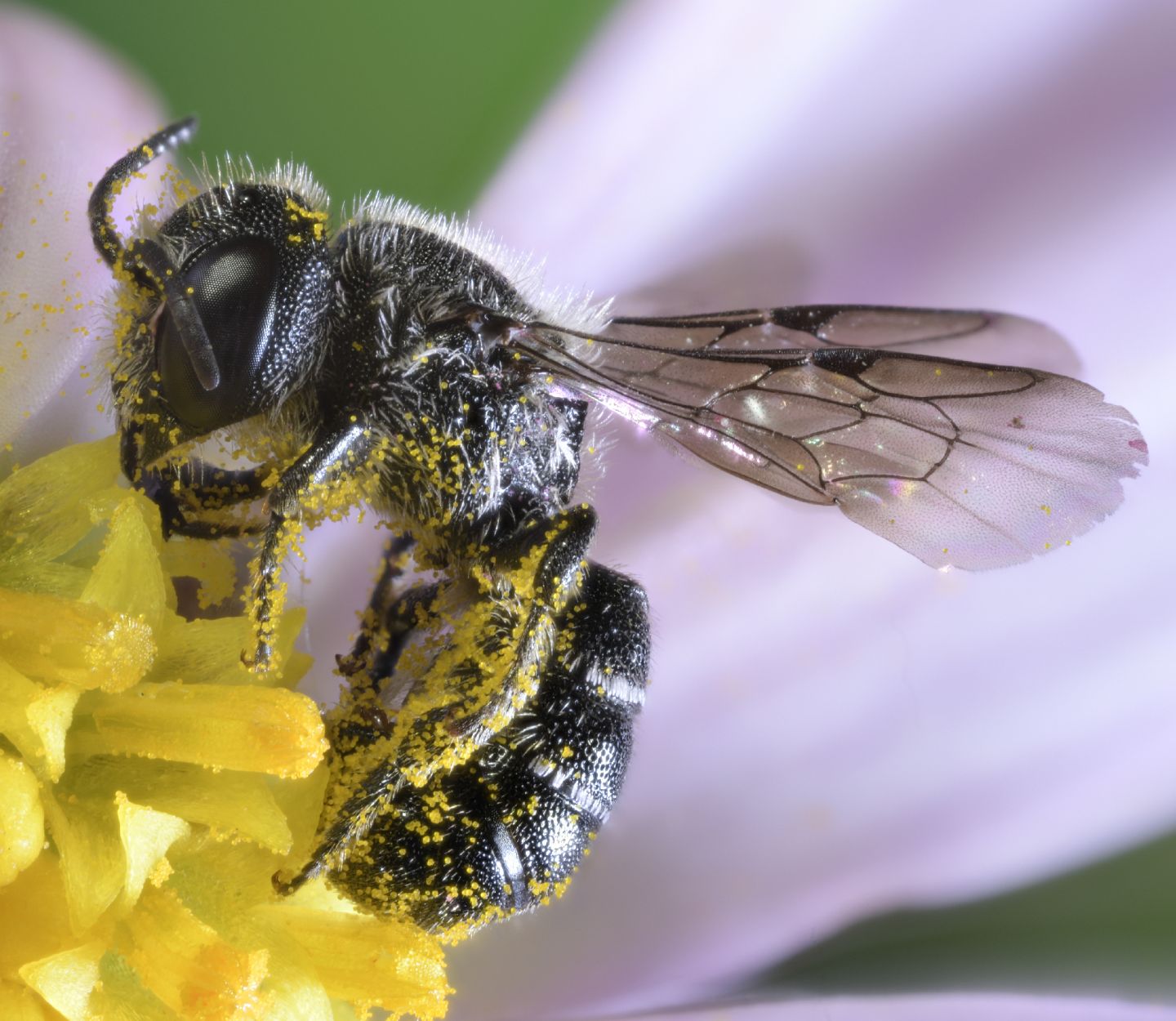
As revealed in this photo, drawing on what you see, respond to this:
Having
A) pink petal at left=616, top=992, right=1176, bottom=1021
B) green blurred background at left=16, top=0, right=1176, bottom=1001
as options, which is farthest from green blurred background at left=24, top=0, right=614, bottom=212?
pink petal at left=616, top=992, right=1176, bottom=1021

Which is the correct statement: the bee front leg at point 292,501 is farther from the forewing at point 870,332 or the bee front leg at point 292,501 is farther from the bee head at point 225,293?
the forewing at point 870,332

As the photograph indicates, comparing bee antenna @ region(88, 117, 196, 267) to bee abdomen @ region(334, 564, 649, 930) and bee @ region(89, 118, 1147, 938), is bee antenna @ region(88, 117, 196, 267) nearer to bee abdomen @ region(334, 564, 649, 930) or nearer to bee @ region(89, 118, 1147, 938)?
bee @ region(89, 118, 1147, 938)

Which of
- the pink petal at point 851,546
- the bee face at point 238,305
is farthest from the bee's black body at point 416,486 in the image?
the pink petal at point 851,546

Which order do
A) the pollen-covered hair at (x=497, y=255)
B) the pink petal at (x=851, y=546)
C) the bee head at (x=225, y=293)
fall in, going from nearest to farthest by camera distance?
the bee head at (x=225, y=293)
the pollen-covered hair at (x=497, y=255)
the pink petal at (x=851, y=546)

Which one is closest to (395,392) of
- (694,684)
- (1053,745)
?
(694,684)

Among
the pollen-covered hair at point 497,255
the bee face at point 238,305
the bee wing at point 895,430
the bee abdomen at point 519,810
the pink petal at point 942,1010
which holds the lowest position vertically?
the bee abdomen at point 519,810

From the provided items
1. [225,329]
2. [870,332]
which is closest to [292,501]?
[225,329]

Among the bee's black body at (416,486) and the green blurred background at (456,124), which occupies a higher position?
the green blurred background at (456,124)
